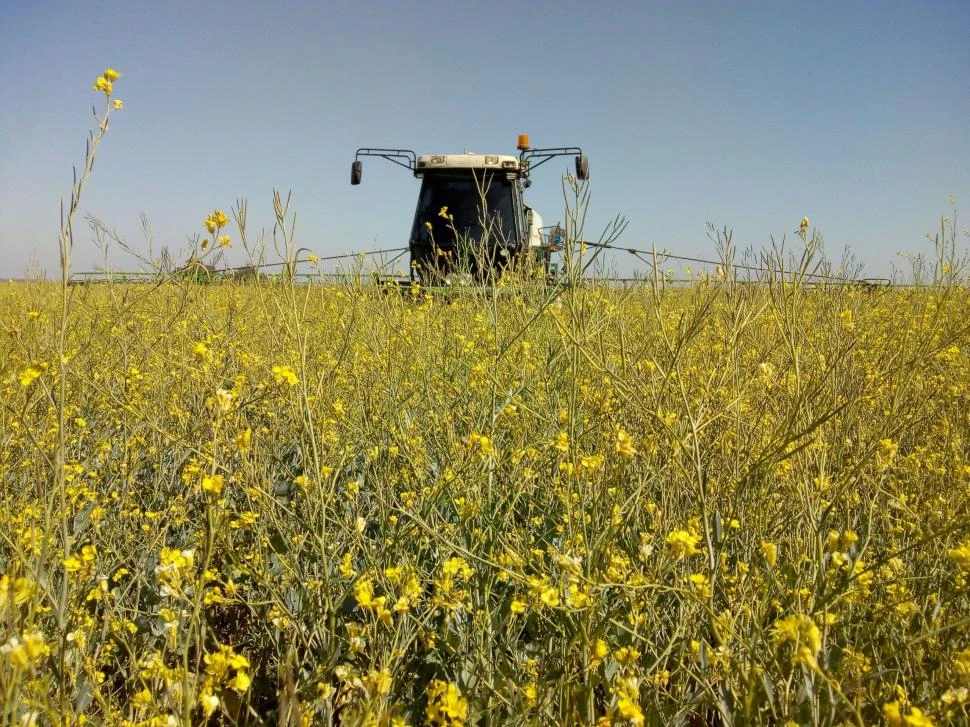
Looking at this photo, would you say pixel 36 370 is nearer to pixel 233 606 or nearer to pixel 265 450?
pixel 265 450

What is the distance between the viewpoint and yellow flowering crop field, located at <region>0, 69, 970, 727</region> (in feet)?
3.34

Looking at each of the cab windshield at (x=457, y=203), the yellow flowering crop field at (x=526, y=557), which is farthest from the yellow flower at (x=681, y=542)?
the cab windshield at (x=457, y=203)

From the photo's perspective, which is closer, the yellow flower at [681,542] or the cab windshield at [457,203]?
the yellow flower at [681,542]

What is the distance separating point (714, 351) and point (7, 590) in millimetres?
2261

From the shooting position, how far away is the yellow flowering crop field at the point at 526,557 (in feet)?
3.34

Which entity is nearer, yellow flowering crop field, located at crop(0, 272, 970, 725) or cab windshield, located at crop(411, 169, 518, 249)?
yellow flowering crop field, located at crop(0, 272, 970, 725)

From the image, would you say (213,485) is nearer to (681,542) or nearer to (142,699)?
(142,699)

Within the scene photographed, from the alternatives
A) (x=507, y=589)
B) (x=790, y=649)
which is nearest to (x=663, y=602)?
(x=507, y=589)

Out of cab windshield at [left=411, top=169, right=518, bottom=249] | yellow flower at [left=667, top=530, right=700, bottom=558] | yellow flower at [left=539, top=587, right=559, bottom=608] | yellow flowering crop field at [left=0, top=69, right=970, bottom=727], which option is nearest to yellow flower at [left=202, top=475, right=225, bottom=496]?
yellow flowering crop field at [left=0, top=69, right=970, bottom=727]

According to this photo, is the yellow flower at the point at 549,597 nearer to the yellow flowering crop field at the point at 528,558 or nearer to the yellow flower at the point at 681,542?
the yellow flowering crop field at the point at 528,558

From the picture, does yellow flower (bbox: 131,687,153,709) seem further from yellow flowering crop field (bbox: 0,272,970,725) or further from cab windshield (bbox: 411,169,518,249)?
cab windshield (bbox: 411,169,518,249)

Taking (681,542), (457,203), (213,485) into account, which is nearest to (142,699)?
(213,485)

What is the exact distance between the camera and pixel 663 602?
166cm

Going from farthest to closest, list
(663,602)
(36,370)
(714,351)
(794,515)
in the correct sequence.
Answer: (714,351), (794,515), (663,602), (36,370)
